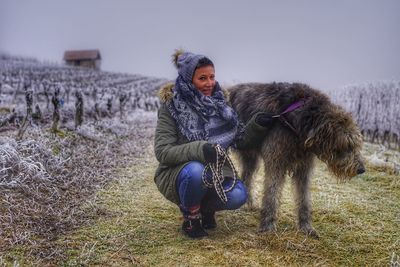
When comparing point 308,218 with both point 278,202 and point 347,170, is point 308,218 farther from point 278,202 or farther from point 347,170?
point 347,170

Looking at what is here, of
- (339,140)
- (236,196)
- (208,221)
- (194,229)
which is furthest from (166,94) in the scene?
(339,140)

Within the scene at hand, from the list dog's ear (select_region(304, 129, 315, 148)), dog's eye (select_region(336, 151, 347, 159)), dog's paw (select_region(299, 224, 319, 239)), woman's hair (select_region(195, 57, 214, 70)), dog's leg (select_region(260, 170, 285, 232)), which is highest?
woman's hair (select_region(195, 57, 214, 70))

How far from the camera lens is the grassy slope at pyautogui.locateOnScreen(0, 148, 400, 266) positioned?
3.48m

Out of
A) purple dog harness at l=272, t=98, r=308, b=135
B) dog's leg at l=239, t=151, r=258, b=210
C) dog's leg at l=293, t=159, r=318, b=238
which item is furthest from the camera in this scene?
dog's leg at l=239, t=151, r=258, b=210

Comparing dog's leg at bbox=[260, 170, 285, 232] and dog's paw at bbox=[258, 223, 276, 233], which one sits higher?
dog's leg at bbox=[260, 170, 285, 232]

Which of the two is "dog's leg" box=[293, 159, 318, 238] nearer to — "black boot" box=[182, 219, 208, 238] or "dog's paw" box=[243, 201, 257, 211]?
"dog's paw" box=[243, 201, 257, 211]

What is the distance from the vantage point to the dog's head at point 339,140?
3660mm

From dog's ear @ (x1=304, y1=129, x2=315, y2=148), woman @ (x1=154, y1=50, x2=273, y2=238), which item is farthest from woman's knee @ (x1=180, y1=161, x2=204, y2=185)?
dog's ear @ (x1=304, y1=129, x2=315, y2=148)

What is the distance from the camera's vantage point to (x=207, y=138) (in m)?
3.86

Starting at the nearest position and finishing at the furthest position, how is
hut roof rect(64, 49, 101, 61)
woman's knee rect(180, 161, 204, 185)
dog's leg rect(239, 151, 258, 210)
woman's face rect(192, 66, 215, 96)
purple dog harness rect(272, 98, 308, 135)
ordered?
1. woman's knee rect(180, 161, 204, 185)
2. woman's face rect(192, 66, 215, 96)
3. purple dog harness rect(272, 98, 308, 135)
4. dog's leg rect(239, 151, 258, 210)
5. hut roof rect(64, 49, 101, 61)

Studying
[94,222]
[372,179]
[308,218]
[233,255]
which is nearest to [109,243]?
[94,222]

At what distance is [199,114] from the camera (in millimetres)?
3842

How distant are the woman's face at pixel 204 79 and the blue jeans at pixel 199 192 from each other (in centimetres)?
74

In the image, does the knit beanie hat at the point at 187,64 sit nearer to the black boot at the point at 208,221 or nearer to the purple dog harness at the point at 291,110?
the purple dog harness at the point at 291,110
